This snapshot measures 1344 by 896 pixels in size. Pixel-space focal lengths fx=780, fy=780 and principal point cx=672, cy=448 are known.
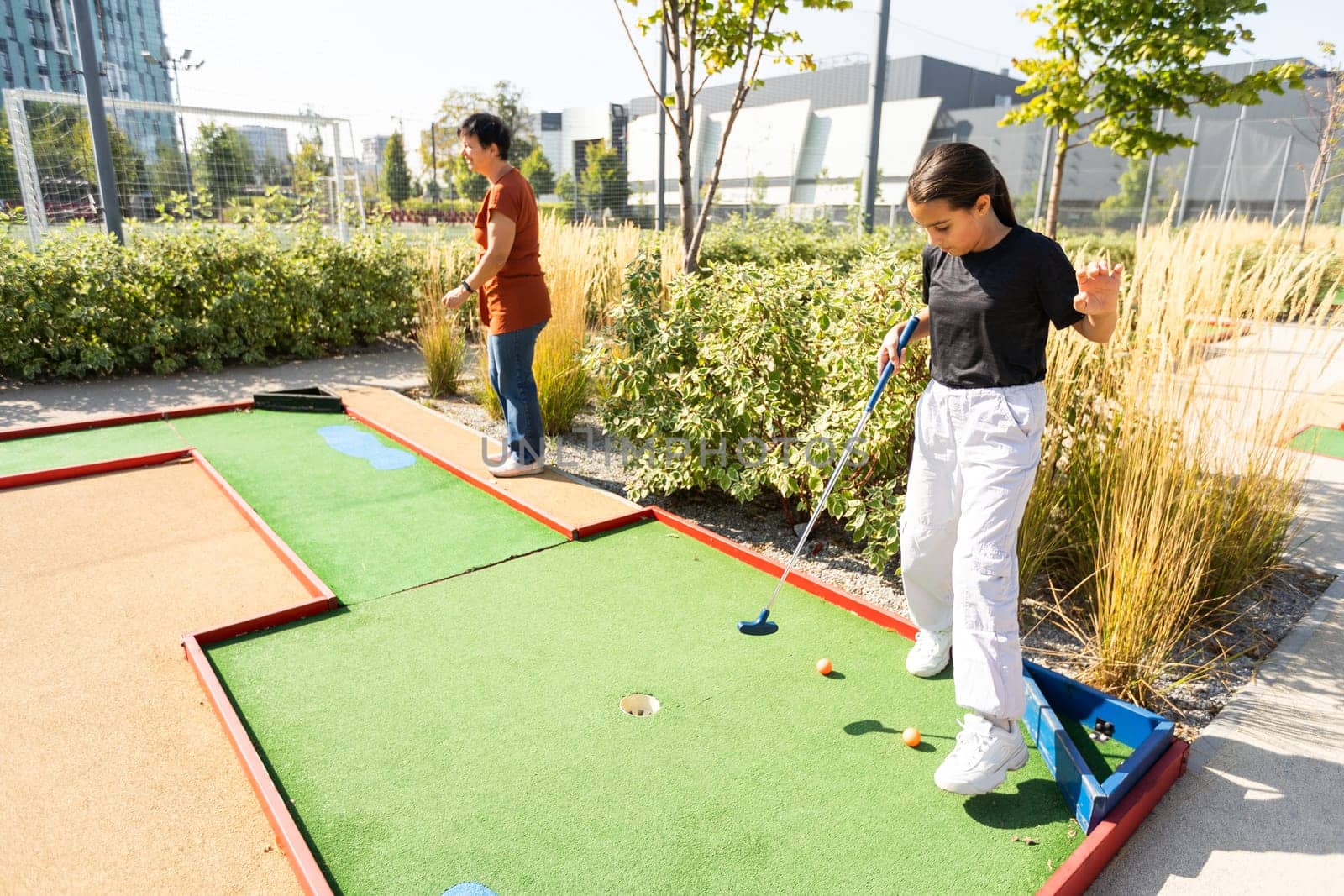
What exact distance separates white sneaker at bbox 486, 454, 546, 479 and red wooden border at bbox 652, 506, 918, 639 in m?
0.87

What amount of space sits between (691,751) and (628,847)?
0.38 meters

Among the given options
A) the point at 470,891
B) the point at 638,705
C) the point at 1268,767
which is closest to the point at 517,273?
the point at 638,705

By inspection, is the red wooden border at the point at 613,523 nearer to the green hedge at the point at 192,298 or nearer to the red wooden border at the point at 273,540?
the red wooden border at the point at 273,540

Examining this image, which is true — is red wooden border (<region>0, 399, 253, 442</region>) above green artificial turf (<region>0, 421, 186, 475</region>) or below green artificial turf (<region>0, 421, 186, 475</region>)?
above

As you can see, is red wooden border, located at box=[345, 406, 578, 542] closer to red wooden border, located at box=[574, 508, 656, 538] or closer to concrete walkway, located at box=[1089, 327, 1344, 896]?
red wooden border, located at box=[574, 508, 656, 538]

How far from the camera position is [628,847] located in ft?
5.96

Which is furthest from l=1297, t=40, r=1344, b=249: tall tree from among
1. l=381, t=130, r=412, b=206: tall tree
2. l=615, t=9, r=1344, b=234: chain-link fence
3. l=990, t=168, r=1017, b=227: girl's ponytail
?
l=381, t=130, r=412, b=206: tall tree

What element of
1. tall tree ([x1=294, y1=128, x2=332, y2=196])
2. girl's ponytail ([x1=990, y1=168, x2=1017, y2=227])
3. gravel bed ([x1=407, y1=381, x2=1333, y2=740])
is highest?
tall tree ([x1=294, y1=128, x2=332, y2=196])

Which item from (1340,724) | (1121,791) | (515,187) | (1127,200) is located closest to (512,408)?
(515,187)

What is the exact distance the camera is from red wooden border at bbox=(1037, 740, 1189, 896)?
171 centimetres

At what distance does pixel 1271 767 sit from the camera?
7.14 ft

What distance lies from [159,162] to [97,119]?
7.76 feet

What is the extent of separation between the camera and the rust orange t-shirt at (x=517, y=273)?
3844mm

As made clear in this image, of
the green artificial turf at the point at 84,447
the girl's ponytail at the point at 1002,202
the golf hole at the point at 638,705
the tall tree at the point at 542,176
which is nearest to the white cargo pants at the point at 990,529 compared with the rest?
the girl's ponytail at the point at 1002,202
